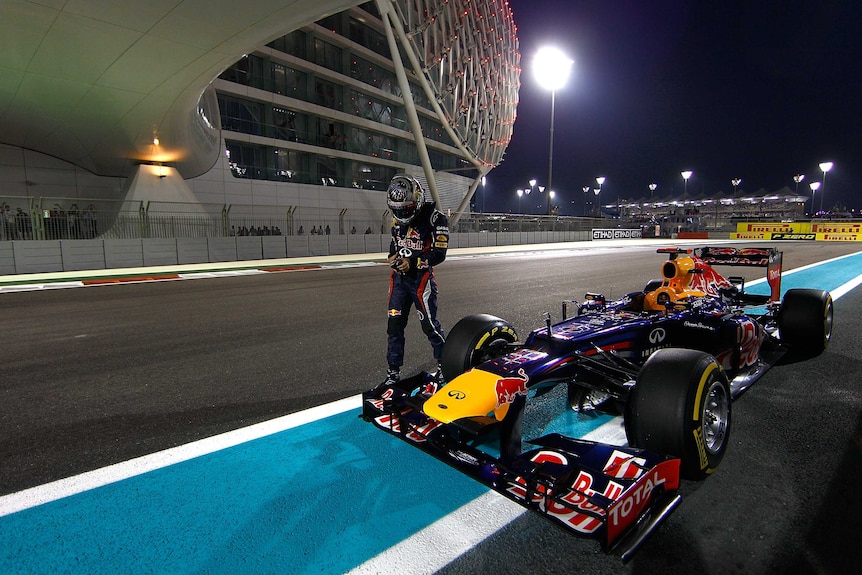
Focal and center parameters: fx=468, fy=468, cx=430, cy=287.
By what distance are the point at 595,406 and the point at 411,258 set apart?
182 cm

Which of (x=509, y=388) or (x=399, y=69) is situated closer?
(x=509, y=388)

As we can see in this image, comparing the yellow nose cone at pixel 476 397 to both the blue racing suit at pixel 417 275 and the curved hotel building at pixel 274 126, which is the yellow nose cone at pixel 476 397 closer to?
the blue racing suit at pixel 417 275

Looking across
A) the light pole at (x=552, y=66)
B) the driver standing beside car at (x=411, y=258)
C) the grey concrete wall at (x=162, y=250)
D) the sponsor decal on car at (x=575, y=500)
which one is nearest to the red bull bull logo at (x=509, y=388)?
the sponsor decal on car at (x=575, y=500)

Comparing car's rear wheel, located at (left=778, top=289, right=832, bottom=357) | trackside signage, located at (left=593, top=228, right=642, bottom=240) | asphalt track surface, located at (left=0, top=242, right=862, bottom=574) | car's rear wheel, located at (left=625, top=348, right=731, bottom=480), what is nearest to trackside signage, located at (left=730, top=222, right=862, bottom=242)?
trackside signage, located at (left=593, top=228, right=642, bottom=240)

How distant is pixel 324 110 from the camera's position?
39.1 m

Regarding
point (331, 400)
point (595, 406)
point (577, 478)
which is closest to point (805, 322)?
point (595, 406)

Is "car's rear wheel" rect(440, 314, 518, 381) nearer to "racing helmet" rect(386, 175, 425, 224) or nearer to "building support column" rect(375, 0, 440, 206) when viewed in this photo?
"racing helmet" rect(386, 175, 425, 224)

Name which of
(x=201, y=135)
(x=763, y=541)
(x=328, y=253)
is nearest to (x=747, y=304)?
(x=763, y=541)

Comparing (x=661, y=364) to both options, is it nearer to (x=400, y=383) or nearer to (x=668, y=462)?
(x=668, y=462)

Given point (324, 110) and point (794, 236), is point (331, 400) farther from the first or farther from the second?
point (794, 236)

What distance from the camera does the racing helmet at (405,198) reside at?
12.5ft

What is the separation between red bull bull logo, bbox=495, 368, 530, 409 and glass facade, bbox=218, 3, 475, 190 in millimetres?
35073

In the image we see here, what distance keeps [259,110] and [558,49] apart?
72.2ft

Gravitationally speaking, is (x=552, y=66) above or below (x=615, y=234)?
above
